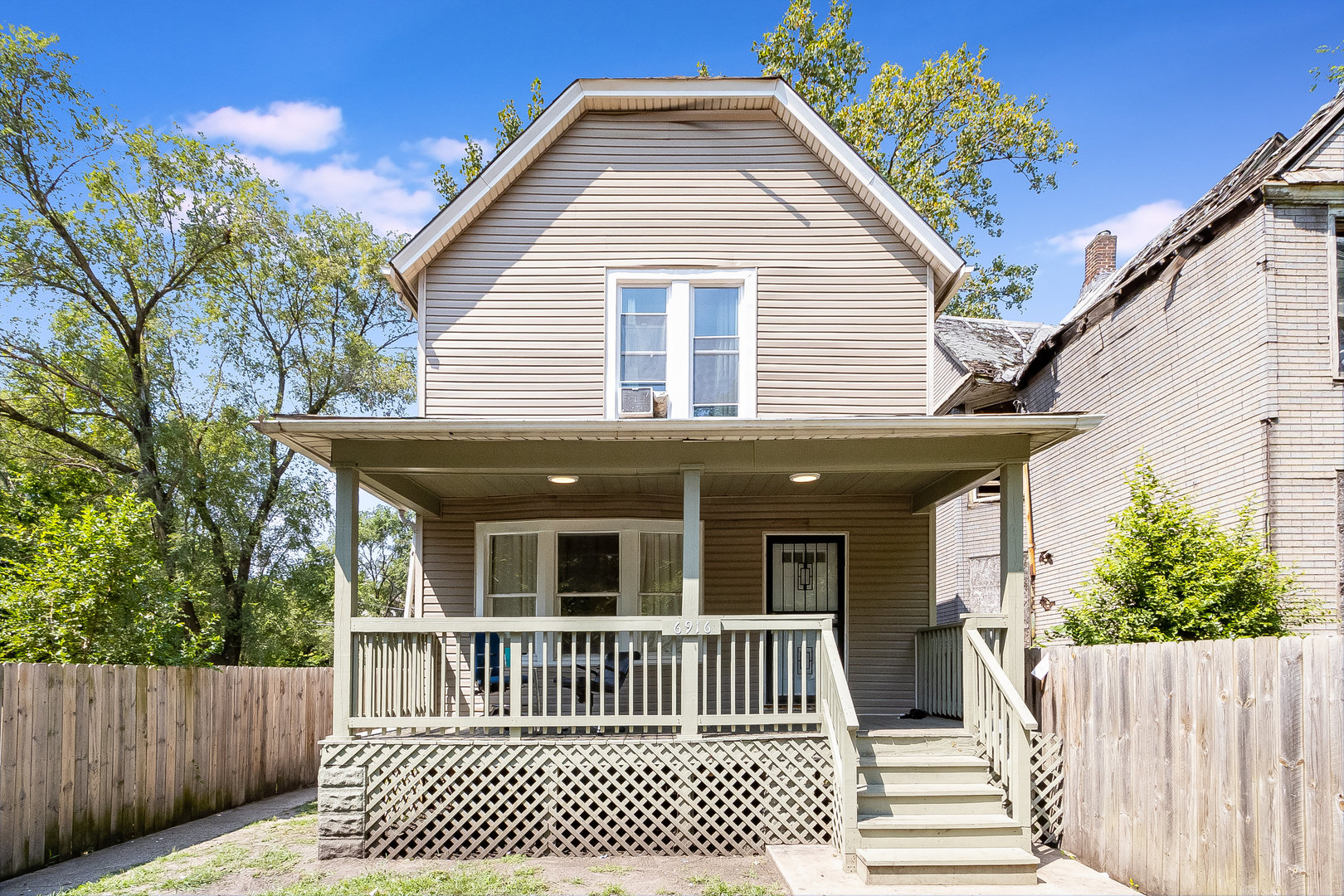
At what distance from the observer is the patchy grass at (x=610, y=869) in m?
6.95

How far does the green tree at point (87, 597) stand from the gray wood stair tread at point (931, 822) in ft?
26.9

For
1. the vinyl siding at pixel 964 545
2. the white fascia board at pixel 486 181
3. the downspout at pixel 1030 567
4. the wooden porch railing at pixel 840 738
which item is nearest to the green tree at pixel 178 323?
the white fascia board at pixel 486 181

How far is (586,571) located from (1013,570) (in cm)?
467

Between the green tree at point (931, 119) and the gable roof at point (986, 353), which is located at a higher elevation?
the green tree at point (931, 119)

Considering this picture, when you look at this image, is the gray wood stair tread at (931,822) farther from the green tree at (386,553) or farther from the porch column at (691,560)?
the green tree at (386,553)

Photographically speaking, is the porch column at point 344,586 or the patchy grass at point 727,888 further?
the porch column at point 344,586

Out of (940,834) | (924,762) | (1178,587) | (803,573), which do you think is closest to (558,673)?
(924,762)

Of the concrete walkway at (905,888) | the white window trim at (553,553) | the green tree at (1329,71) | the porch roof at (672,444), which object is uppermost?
the green tree at (1329,71)

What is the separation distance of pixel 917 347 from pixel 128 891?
875 cm

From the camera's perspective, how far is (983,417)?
7.58 meters

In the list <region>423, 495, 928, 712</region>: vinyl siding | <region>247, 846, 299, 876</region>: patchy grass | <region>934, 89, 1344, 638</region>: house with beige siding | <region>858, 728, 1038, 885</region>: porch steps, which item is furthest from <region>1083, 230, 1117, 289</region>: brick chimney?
<region>247, 846, 299, 876</region>: patchy grass

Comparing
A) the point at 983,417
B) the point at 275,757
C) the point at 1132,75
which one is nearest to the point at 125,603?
the point at 275,757

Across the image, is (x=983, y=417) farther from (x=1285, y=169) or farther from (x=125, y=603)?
(x=125, y=603)

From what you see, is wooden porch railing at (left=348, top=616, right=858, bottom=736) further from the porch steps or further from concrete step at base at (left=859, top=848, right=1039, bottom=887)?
concrete step at base at (left=859, top=848, right=1039, bottom=887)
